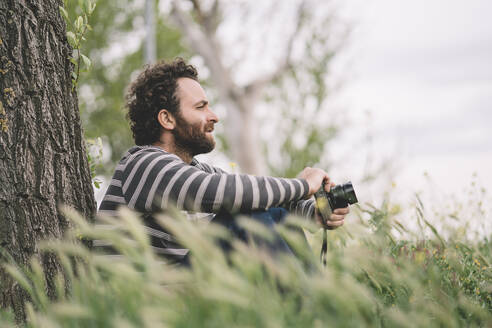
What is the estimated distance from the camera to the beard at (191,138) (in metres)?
2.63

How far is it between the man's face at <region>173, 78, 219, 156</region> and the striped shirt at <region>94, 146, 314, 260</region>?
305 mm

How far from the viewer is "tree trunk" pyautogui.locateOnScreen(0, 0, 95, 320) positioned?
83.3 inches

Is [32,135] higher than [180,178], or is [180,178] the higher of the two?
[32,135]

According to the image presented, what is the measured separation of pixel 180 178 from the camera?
2117 mm

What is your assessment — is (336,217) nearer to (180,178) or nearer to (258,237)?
(258,237)

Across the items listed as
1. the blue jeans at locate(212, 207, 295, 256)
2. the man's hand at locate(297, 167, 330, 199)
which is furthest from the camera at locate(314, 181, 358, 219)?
the blue jeans at locate(212, 207, 295, 256)

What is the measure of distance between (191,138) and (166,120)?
0.57 feet

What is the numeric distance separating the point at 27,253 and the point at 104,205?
15.5 inches

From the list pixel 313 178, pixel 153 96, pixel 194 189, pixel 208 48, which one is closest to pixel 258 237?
pixel 194 189

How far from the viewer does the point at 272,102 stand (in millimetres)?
11414

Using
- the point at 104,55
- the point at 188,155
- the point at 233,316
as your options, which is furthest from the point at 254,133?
the point at 233,316

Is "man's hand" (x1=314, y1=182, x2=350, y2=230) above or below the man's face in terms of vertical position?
below

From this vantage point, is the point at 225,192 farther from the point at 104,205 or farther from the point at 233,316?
the point at 233,316

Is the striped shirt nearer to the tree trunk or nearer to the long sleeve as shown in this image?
the long sleeve
